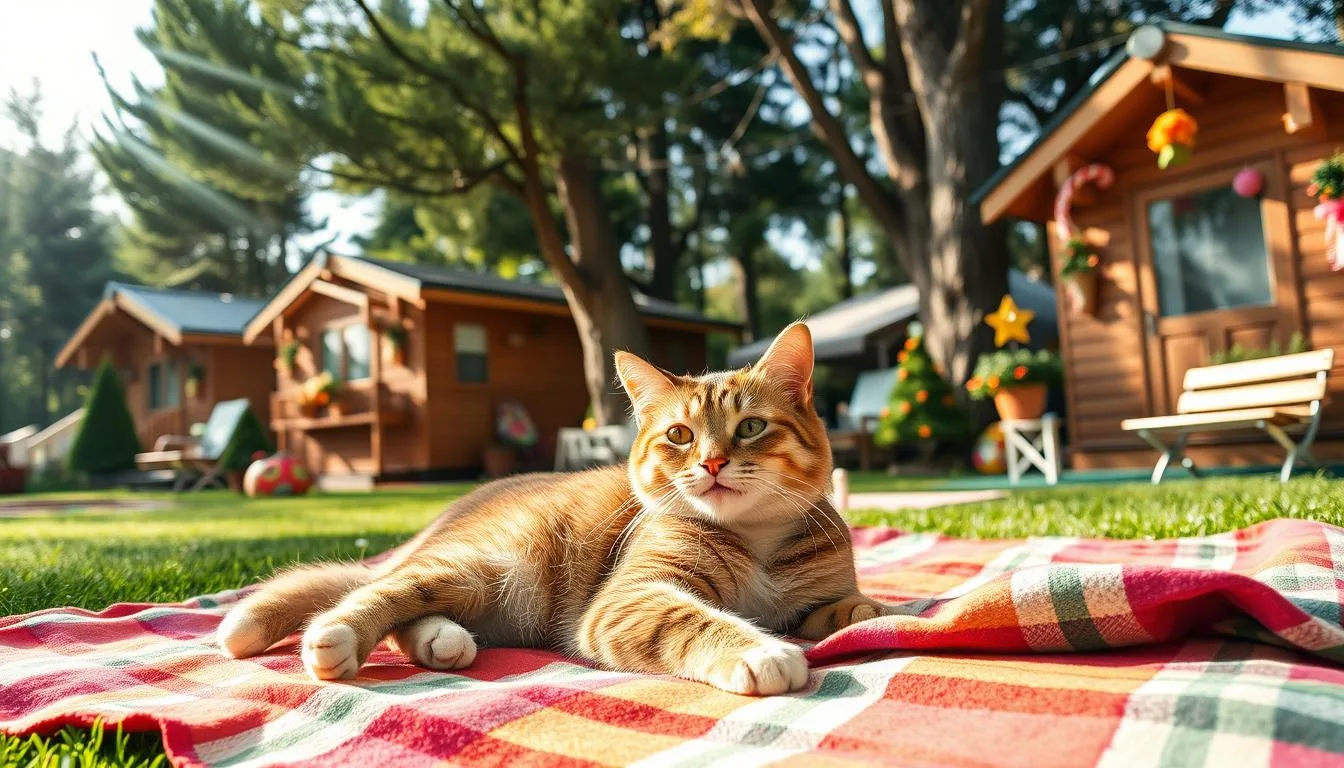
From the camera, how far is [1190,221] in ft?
27.0

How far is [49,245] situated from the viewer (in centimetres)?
3525

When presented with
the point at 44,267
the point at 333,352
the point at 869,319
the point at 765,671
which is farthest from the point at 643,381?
the point at 44,267

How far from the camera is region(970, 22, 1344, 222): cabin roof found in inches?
268

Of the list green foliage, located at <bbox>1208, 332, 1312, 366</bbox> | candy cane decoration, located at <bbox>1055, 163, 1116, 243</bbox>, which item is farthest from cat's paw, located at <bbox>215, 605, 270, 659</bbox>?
candy cane decoration, located at <bbox>1055, 163, 1116, 243</bbox>

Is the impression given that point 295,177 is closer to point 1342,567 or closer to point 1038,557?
point 1038,557

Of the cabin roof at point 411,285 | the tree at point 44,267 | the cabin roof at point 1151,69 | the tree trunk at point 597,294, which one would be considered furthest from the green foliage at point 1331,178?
the tree at point 44,267

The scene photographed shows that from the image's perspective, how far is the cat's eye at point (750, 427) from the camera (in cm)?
211

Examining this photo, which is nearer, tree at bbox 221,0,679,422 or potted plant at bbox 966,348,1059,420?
potted plant at bbox 966,348,1059,420

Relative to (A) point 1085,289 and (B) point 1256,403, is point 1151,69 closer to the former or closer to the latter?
(A) point 1085,289

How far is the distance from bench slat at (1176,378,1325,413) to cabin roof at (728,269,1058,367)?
30.4 ft

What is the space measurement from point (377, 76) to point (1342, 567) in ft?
36.1

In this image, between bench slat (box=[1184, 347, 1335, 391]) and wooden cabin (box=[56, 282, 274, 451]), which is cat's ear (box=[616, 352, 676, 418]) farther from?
wooden cabin (box=[56, 282, 274, 451])

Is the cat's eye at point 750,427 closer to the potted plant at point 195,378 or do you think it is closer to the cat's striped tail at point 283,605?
the cat's striped tail at point 283,605

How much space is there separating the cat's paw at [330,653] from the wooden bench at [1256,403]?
6270 millimetres
